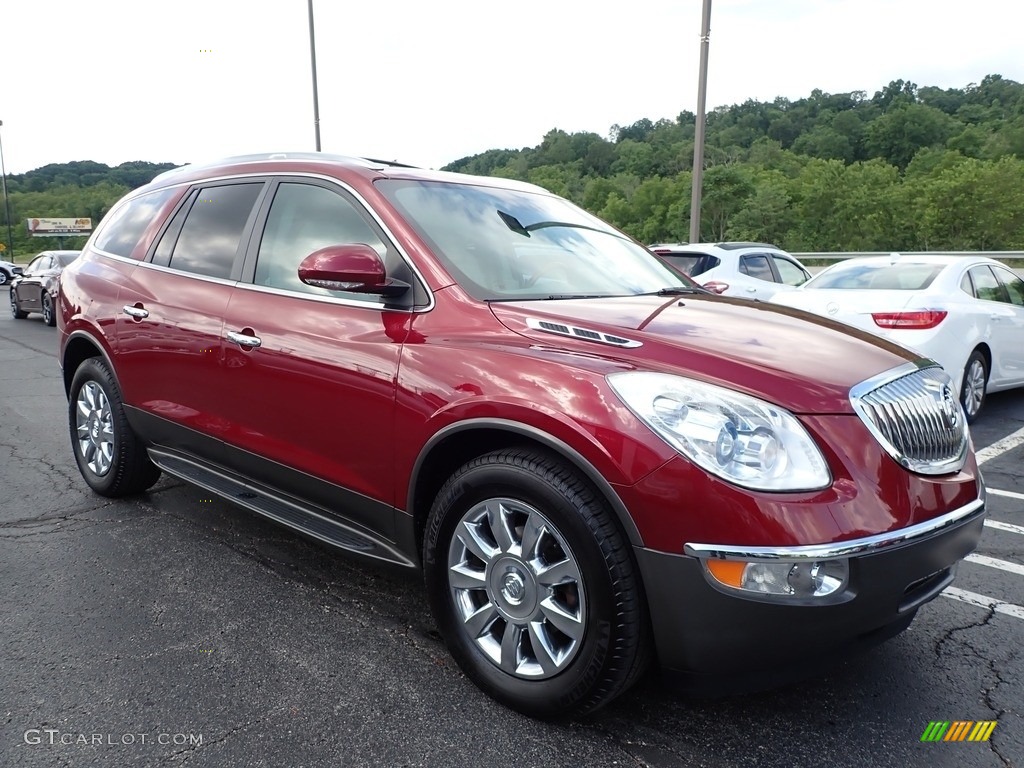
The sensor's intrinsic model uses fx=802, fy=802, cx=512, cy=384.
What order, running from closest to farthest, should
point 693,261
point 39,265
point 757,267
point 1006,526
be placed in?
point 1006,526
point 693,261
point 757,267
point 39,265

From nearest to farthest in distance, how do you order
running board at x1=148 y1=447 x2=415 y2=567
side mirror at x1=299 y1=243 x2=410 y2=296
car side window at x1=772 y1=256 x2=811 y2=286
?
side mirror at x1=299 y1=243 x2=410 y2=296, running board at x1=148 y1=447 x2=415 y2=567, car side window at x1=772 y1=256 x2=811 y2=286

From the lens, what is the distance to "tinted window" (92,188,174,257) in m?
4.39

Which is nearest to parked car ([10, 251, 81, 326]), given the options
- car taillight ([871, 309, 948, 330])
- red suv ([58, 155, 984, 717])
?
red suv ([58, 155, 984, 717])

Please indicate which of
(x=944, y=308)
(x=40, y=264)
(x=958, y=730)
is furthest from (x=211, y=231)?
(x=40, y=264)

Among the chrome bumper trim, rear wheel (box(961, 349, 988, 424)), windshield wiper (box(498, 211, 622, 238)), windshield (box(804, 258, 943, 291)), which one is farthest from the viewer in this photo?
windshield (box(804, 258, 943, 291))

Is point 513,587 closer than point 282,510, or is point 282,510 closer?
point 513,587

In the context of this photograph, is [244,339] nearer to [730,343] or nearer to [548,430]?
[548,430]

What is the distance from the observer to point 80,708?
A: 252cm

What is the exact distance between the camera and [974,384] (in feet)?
23.8

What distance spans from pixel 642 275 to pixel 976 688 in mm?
2020

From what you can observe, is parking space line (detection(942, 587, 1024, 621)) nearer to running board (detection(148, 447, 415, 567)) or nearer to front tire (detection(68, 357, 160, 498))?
running board (detection(148, 447, 415, 567))

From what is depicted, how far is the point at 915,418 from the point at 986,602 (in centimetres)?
155

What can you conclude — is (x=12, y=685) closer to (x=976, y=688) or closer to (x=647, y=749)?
(x=647, y=749)

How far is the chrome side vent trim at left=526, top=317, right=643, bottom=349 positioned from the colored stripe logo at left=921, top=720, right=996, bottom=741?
148cm
